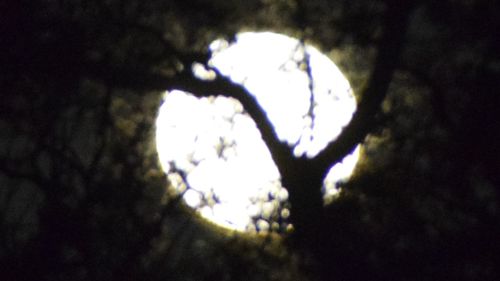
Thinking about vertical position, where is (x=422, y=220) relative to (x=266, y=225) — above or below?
above

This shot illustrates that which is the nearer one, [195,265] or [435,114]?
[435,114]

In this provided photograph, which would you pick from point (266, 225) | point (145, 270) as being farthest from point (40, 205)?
point (266, 225)

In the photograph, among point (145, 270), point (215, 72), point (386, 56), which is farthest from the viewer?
point (145, 270)

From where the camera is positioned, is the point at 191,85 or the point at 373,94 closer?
the point at 373,94

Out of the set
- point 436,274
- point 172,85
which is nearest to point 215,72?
point 172,85

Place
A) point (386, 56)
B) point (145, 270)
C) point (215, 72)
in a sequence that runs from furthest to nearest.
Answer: point (145, 270) < point (215, 72) < point (386, 56)

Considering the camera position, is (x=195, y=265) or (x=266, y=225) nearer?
(x=266, y=225)

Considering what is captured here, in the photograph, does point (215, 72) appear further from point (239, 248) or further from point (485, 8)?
point (485, 8)

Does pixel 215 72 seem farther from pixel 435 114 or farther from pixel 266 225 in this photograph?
pixel 435 114

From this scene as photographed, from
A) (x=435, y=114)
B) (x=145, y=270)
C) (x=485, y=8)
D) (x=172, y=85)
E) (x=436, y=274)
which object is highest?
(x=485, y=8)
